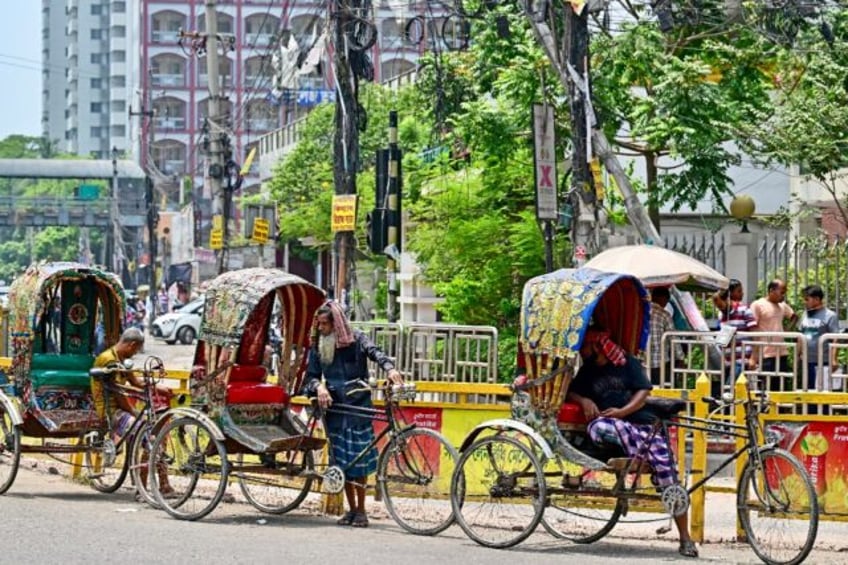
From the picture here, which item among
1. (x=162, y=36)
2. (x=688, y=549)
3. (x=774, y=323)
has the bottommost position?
(x=688, y=549)

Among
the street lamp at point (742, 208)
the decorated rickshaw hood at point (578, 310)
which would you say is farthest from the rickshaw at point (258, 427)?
the street lamp at point (742, 208)

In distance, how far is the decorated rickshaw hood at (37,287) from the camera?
15.1 meters

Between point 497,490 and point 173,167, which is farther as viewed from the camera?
point 173,167

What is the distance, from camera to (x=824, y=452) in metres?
12.5

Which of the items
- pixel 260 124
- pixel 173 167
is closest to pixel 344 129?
pixel 260 124

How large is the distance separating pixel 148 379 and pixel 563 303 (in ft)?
12.4

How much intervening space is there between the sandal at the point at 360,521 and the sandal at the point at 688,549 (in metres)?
2.44

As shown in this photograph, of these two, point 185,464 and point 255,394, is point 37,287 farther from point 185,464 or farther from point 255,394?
point 185,464

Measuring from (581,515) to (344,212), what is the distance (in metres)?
14.1

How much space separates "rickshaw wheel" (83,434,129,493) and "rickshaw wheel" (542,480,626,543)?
3757 mm

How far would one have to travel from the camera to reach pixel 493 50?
96.0 ft

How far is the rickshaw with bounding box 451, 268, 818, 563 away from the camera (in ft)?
37.5

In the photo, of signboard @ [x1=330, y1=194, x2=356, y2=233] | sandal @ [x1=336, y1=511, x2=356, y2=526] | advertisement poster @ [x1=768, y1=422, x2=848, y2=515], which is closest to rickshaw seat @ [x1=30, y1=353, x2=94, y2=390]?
sandal @ [x1=336, y1=511, x2=356, y2=526]

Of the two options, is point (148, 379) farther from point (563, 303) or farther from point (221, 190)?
point (221, 190)
